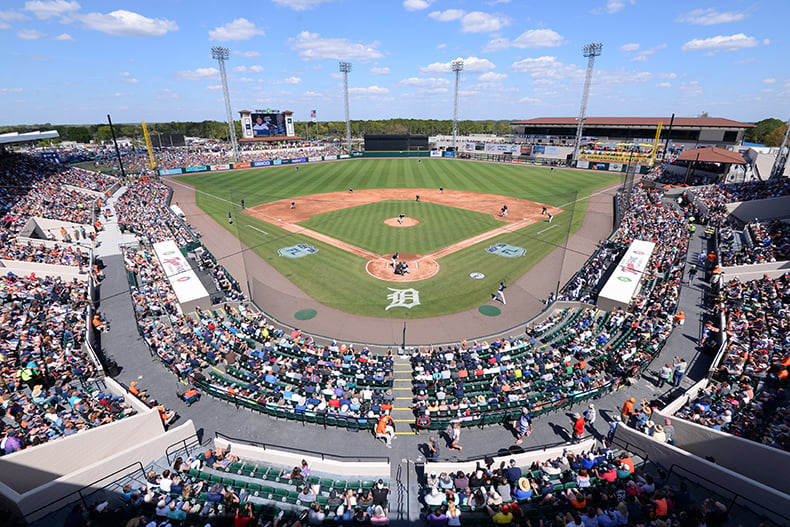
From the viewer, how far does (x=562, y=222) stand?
40000mm

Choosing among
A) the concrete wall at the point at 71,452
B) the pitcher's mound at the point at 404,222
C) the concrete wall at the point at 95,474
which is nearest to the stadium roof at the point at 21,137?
the pitcher's mound at the point at 404,222

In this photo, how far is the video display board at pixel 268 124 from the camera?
104438 millimetres

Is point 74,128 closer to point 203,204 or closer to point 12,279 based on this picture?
point 203,204

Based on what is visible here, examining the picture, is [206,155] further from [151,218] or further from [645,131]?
[645,131]

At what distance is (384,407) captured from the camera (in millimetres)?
14047

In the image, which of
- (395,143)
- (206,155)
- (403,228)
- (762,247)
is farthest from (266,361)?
(395,143)

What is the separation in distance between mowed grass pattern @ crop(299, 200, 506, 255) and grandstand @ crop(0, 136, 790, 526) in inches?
529

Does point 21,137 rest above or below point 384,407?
above

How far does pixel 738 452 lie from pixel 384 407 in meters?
11.0

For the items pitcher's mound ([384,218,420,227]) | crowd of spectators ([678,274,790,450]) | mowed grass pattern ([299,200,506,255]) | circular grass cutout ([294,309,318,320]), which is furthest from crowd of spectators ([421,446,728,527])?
pitcher's mound ([384,218,420,227])

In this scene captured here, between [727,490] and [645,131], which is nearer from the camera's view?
[727,490]

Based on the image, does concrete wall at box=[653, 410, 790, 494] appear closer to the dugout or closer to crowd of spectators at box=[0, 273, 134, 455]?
crowd of spectators at box=[0, 273, 134, 455]

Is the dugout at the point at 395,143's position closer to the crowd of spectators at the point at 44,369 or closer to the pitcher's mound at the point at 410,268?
the pitcher's mound at the point at 410,268

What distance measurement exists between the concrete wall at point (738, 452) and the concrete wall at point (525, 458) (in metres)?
2.97
